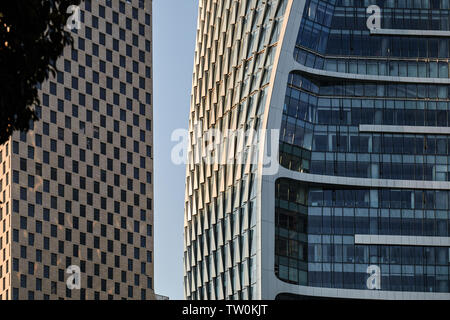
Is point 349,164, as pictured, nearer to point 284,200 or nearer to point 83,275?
point 284,200

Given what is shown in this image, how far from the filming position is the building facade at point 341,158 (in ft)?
335

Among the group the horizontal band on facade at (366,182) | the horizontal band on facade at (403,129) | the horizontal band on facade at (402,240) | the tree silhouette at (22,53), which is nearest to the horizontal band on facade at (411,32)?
the horizontal band on facade at (403,129)

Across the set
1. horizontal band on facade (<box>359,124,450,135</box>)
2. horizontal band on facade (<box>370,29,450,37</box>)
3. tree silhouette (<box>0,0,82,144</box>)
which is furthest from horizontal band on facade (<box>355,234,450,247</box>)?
tree silhouette (<box>0,0,82,144</box>)

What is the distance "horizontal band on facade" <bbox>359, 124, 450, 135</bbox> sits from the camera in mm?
106438

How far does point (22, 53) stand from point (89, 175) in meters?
138

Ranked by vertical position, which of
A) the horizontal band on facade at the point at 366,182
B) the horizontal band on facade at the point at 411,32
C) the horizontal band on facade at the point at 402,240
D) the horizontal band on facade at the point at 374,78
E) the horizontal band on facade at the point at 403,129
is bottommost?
the horizontal band on facade at the point at 402,240

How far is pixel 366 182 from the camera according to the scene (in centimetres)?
10488

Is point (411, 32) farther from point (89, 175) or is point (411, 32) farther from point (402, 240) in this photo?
point (89, 175)

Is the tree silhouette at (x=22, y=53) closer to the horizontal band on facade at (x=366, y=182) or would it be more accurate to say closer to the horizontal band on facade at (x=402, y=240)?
the horizontal band on facade at (x=366, y=182)

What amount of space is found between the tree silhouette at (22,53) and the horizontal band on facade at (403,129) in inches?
3300

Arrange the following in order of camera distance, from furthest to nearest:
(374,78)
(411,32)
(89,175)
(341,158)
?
(89,175)
(411,32)
(374,78)
(341,158)

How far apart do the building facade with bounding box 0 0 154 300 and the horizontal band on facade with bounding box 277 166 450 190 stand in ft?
175

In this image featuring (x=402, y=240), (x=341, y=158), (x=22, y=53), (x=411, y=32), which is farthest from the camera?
(x=411, y=32)

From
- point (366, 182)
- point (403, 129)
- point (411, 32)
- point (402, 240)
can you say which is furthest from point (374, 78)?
point (402, 240)
